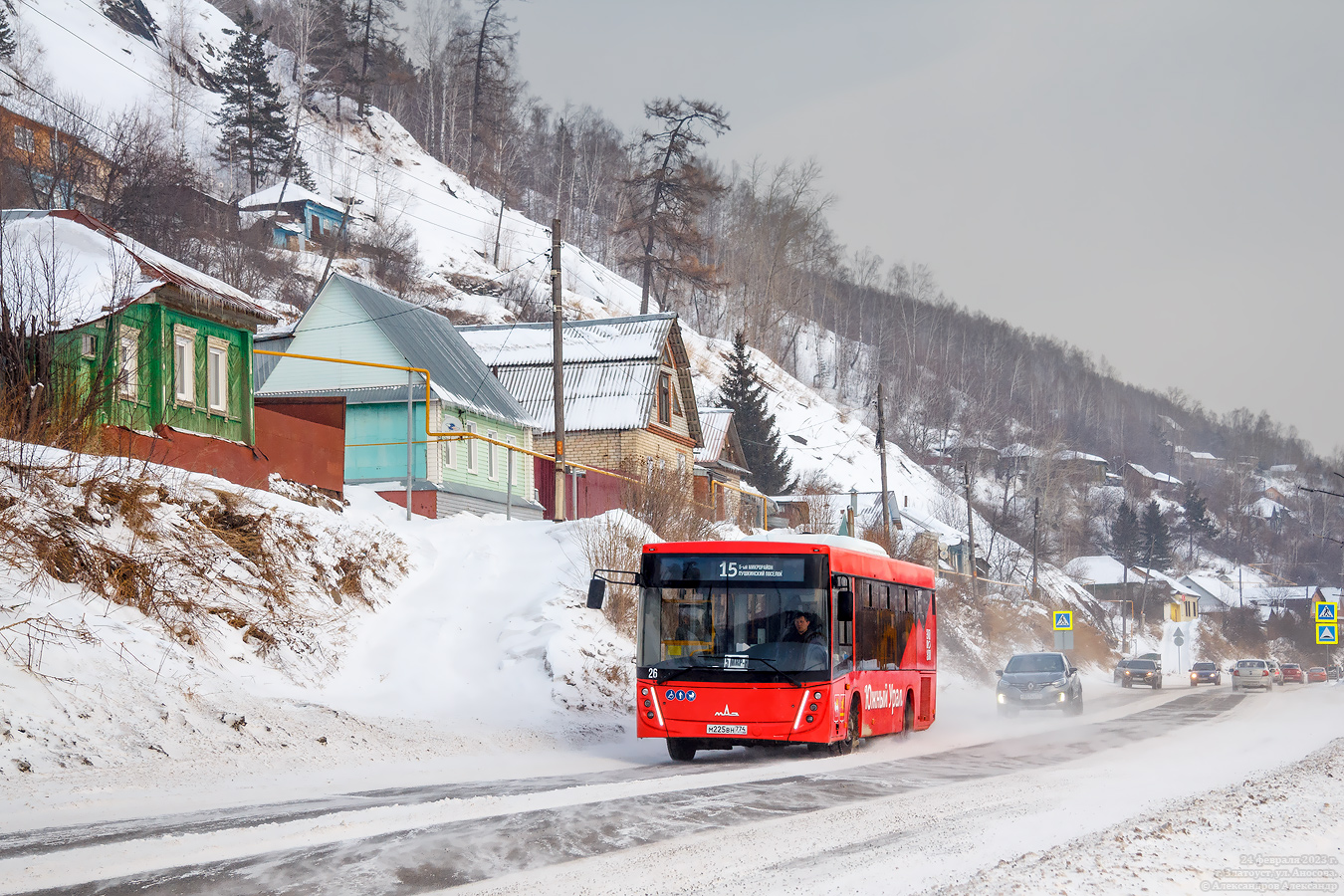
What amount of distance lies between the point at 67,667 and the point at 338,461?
13414mm

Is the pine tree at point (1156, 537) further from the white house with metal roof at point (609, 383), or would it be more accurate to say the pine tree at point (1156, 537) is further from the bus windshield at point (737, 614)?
the bus windshield at point (737, 614)

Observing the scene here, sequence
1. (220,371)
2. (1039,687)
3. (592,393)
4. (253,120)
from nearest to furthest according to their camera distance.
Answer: (220,371) → (1039,687) → (592,393) → (253,120)

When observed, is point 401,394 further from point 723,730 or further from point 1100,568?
point 1100,568

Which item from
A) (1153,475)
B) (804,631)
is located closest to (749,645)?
(804,631)

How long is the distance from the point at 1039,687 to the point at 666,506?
31.9 ft

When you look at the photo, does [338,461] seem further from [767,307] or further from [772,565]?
[767,307]

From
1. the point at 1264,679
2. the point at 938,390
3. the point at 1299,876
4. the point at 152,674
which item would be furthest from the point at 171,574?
the point at 938,390

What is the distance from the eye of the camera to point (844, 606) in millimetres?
16703

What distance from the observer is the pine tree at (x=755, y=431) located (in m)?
67.3

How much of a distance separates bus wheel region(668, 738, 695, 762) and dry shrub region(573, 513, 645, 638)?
7623 mm

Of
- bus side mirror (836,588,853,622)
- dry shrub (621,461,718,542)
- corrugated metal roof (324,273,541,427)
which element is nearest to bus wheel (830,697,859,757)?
bus side mirror (836,588,853,622)

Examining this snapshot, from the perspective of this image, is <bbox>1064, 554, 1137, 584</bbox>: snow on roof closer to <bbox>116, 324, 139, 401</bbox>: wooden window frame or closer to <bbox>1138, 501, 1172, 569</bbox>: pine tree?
<bbox>1138, 501, 1172, 569</bbox>: pine tree

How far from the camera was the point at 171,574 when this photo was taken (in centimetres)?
1730

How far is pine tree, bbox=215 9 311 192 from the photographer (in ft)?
271
